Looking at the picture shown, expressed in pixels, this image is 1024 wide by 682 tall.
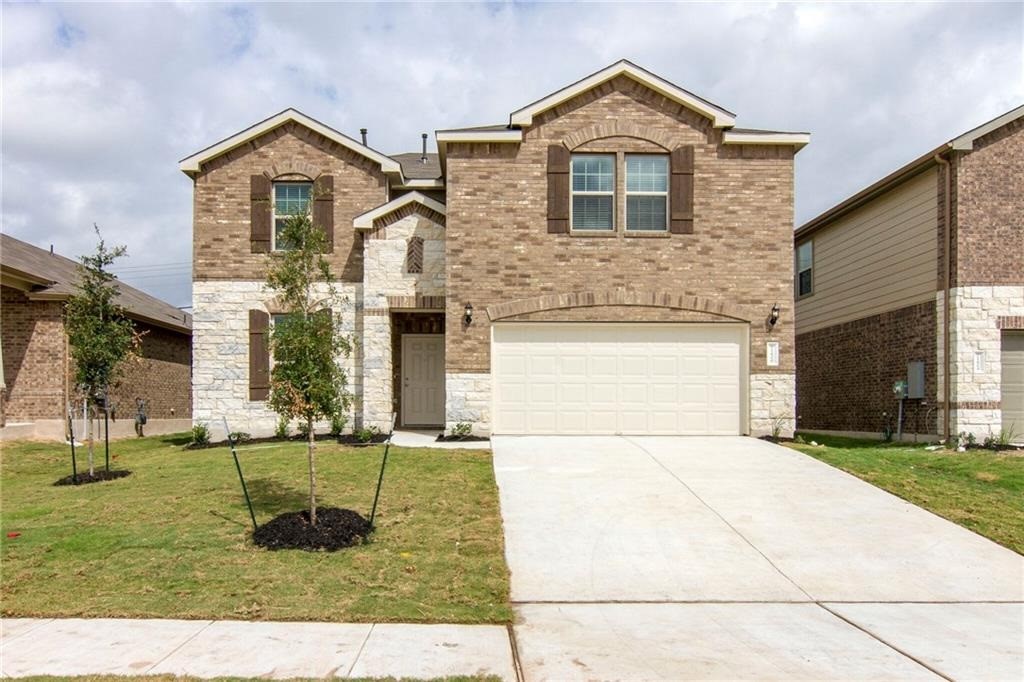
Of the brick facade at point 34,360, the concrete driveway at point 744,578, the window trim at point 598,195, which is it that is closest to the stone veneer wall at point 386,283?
the window trim at point 598,195

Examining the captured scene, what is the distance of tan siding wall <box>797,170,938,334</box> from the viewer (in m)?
15.3

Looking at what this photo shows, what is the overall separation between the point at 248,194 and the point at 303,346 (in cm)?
923

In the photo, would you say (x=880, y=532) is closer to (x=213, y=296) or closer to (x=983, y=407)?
(x=983, y=407)

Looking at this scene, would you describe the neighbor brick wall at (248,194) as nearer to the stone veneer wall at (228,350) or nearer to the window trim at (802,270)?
the stone veneer wall at (228,350)

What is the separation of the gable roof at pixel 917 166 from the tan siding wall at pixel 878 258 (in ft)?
0.57

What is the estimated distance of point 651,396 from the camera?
574 inches

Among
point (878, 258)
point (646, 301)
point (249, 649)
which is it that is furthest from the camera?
point (878, 258)

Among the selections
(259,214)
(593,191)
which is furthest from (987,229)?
(259,214)

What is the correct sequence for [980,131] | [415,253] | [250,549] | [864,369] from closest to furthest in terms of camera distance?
[250,549], [980,131], [415,253], [864,369]

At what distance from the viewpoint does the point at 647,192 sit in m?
14.7

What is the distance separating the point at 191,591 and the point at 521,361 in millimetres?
8738

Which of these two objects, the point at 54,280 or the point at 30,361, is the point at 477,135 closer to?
the point at 54,280

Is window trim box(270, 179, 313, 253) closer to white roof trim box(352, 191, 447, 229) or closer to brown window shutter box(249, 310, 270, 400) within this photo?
brown window shutter box(249, 310, 270, 400)

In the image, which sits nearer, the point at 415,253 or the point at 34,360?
the point at 415,253
